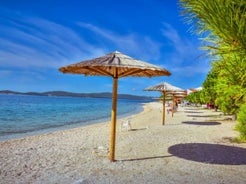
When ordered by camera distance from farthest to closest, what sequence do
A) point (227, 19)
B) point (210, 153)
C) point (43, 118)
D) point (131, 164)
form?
point (43, 118) → point (210, 153) → point (131, 164) → point (227, 19)

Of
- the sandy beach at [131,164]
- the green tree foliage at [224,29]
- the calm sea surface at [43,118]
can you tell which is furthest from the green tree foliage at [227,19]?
the calm sea surface at [43,118]

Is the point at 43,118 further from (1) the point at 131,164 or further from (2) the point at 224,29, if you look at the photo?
(2) the point at 224,29

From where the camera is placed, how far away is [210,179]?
436 centimetres

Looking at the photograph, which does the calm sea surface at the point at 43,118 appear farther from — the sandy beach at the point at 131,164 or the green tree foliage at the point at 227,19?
the green tree foliage at the point at 227,19

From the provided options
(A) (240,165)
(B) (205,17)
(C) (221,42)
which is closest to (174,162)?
(A) (240,165)

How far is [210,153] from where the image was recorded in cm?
629

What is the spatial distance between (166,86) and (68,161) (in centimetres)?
777

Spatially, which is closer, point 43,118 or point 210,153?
point 210,153

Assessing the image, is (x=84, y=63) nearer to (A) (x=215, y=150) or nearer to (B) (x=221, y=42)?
(B) (x=221, y=42)

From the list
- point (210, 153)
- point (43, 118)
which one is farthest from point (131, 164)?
point (43, 118)

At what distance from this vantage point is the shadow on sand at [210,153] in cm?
563

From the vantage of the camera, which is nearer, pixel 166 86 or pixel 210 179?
pixel 210 179

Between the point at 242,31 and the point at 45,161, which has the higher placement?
the point at 242,31

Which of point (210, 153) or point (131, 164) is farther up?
point (210, 153)
